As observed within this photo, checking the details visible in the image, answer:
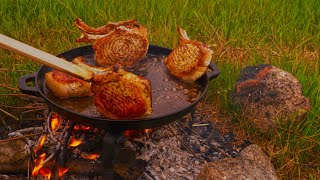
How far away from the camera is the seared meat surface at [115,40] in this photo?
312 cm

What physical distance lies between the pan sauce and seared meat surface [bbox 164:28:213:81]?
0.27 ft

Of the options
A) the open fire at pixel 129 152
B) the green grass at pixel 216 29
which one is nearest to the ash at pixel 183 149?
the open fire at pixel 129 152

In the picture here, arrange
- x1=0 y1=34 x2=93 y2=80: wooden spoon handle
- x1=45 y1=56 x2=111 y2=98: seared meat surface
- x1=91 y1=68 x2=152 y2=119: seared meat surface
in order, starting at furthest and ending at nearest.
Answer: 1. x1=45 y1=56 x2=111 y2=98: seared meat surface
2. x1=91 y1=68 x2=152 y2=119: seared meat surface
3. x1=0 y1=34 x2=93 y2=80: wooden spoon handle

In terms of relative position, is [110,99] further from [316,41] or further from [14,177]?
[316,41]

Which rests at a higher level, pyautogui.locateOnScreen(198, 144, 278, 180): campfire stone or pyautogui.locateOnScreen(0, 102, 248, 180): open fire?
pyautogui.locateOnScreen(198, 144, 278, 180): campfire stone

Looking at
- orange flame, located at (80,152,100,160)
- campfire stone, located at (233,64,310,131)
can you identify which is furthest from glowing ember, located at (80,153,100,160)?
campfire stone, located at (233,64,310,131)

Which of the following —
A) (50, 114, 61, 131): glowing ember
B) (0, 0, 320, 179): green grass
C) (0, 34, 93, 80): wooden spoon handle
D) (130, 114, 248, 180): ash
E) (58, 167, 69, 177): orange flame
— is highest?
(0, 34, 93, 80): wooden spoon handle

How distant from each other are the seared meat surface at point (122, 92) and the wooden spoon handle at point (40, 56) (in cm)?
9

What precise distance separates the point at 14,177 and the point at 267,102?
230 cm

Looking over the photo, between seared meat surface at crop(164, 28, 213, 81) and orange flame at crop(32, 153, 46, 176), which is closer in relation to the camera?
seared meat surface at crop(164, 28, 213, 81)

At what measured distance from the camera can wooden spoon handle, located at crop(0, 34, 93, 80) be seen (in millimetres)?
2391

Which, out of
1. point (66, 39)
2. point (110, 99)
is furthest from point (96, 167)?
point (66, 39)

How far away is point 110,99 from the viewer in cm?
251

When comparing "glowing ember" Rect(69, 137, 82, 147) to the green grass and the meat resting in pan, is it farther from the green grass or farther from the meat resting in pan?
the green grass
